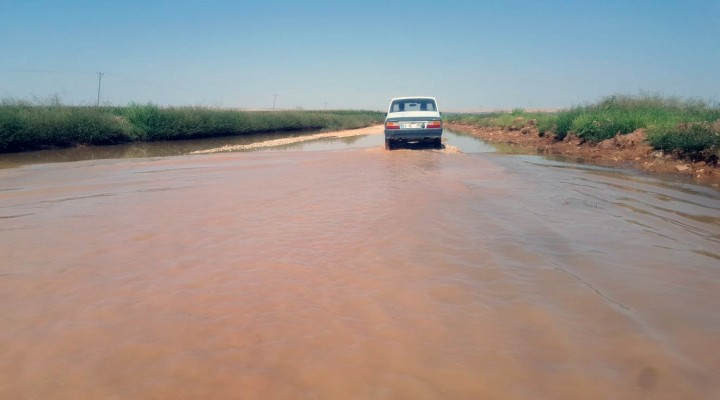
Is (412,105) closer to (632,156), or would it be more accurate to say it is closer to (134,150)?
(632,156)

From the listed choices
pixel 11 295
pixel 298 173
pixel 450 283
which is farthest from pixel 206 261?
pixel 298 173

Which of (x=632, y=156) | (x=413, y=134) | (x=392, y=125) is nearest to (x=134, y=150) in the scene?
(x=392, y=125)

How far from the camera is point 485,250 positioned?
420cm

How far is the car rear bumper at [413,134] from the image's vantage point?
13.9m

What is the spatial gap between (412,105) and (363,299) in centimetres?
1285

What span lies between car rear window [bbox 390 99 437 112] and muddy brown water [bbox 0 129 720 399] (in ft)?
29.1

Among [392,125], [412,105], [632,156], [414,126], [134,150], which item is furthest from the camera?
[134,150]

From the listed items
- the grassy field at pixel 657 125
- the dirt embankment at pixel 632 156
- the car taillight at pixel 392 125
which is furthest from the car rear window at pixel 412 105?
the grassy field at pixel 657 125

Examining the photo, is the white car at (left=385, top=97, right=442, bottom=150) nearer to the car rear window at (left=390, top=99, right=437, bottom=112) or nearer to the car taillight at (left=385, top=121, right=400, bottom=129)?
the car taillight at (left=385, top=121, right=400, bottom=129)

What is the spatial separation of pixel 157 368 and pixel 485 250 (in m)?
2.93

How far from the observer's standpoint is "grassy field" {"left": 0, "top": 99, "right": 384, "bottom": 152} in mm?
18766

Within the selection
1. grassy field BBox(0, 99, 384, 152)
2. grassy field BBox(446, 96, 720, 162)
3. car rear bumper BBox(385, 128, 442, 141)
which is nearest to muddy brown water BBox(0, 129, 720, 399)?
grassy field BBox(446, 96, 720, 162)

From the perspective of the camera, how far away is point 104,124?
22531mm

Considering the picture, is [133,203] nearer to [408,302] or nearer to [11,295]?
[11,295]
